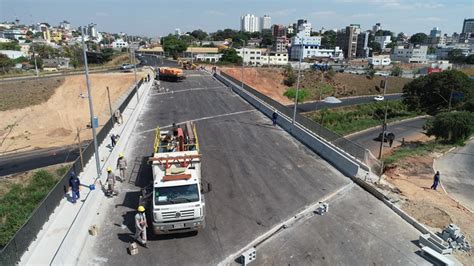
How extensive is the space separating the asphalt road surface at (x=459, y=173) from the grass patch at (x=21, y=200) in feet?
92.7

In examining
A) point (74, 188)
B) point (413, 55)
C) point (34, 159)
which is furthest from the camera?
point (413, 55)

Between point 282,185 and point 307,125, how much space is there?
923 centimetres

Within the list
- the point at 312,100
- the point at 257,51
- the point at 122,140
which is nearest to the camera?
the point at 122,140

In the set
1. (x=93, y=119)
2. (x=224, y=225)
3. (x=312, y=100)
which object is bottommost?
(x=312, y=100)

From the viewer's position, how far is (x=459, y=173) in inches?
1051

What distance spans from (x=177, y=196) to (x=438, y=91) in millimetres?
66193

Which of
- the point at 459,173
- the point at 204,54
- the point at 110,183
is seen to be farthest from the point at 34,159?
the point at 204,54

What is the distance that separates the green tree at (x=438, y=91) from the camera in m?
61.0

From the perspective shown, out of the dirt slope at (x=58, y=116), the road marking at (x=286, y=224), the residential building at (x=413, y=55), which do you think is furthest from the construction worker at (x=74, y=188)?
the residential building at (x=413, y=55)

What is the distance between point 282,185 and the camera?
16547mm

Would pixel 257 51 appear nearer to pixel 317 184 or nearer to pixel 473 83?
pixel 473 83

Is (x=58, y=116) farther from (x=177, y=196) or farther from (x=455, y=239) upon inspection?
(x=455, y=239)

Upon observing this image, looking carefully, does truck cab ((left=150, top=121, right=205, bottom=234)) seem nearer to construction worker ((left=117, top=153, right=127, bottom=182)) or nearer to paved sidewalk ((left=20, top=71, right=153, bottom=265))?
paved sidewalk ((left=20, top=71, right=153, bottom=265))

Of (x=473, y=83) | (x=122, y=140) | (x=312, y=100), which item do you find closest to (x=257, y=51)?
(x=312, y=100)
